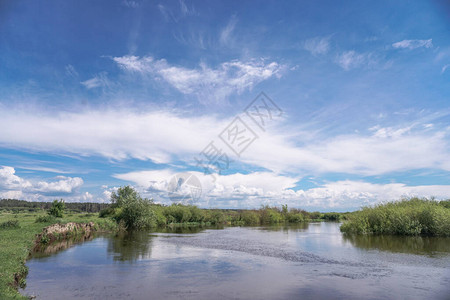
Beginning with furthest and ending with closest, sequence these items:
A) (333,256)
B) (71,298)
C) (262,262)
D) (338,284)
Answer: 1. (333,256)
2. (262,262)
3. (338,284)
4. (71,298)

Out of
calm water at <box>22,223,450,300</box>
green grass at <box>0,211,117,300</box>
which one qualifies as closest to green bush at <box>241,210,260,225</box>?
green grass at <box>0,211,117,300</box>

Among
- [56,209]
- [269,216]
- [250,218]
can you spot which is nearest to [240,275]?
[56,209]

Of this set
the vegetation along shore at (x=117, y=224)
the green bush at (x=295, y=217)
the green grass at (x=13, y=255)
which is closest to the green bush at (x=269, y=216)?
the green bush at (x=295, y=217)

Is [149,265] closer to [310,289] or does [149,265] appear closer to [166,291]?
[166,291]

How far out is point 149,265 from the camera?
18875 millimetres

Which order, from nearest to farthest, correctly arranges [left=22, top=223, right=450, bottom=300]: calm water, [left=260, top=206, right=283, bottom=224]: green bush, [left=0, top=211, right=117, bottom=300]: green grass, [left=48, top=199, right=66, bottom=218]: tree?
[left=0, top=211, right=117, bottom=300]: green grass, [left=22, top=223, right=450, bottom=300]: calm water, [left=48, top=199, right=66, bottom=218]: tree, [left=260, top=206, right=283, bottom=224]: green bush

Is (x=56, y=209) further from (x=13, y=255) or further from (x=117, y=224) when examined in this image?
(x=13, y=255)

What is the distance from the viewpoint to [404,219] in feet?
117

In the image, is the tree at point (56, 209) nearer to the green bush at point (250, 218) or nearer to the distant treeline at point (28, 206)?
the distant treeline at point (28, 206)

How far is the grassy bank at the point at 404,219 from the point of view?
33188 millimetres

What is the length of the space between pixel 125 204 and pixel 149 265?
38645mm

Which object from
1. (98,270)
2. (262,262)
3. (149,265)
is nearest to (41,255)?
(98,270)

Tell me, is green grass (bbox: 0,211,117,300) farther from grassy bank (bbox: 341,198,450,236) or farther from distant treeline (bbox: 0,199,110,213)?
distant treeline (bbox: 0,199,110,213)

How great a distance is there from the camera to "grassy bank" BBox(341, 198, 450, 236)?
33188 mm
